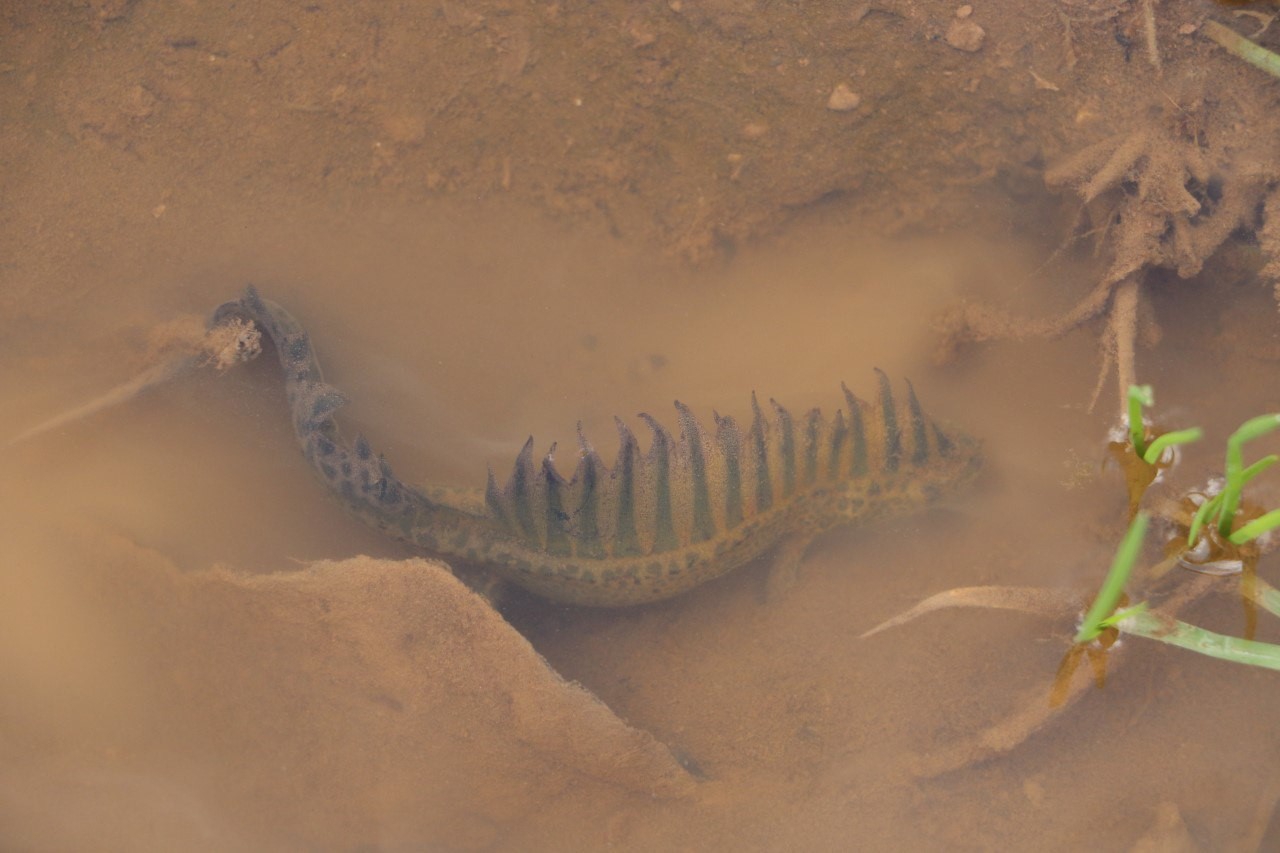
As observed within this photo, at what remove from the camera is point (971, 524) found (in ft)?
13.7

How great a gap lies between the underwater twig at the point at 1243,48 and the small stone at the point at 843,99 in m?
1.52

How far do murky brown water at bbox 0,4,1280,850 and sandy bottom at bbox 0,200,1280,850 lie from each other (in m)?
0.01

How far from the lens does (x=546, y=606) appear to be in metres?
4.13

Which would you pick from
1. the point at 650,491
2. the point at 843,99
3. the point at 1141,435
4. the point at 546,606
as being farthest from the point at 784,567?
the point at 843,99

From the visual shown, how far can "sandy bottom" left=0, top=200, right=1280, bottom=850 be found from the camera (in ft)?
10.8

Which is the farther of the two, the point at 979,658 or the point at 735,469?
the point at 735,469

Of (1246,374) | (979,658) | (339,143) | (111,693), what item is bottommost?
(979,658)

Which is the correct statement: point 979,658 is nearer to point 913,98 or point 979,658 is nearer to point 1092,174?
point 1092,174

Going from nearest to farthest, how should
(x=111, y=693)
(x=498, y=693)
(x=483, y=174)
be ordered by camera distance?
(x=498, y=693), (x=111, y=693), (x=483, y=174)

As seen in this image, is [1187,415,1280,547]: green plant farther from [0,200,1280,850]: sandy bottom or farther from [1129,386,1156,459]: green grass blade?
[0,200,1280,850]: sandy bottom

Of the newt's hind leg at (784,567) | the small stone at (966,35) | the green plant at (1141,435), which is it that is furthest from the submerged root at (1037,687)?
the small stone at (966,35)

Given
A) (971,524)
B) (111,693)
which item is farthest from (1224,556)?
(111,693)

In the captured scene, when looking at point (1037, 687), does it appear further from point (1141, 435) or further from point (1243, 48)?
point (1243, 48)

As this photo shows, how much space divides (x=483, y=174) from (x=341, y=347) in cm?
120
